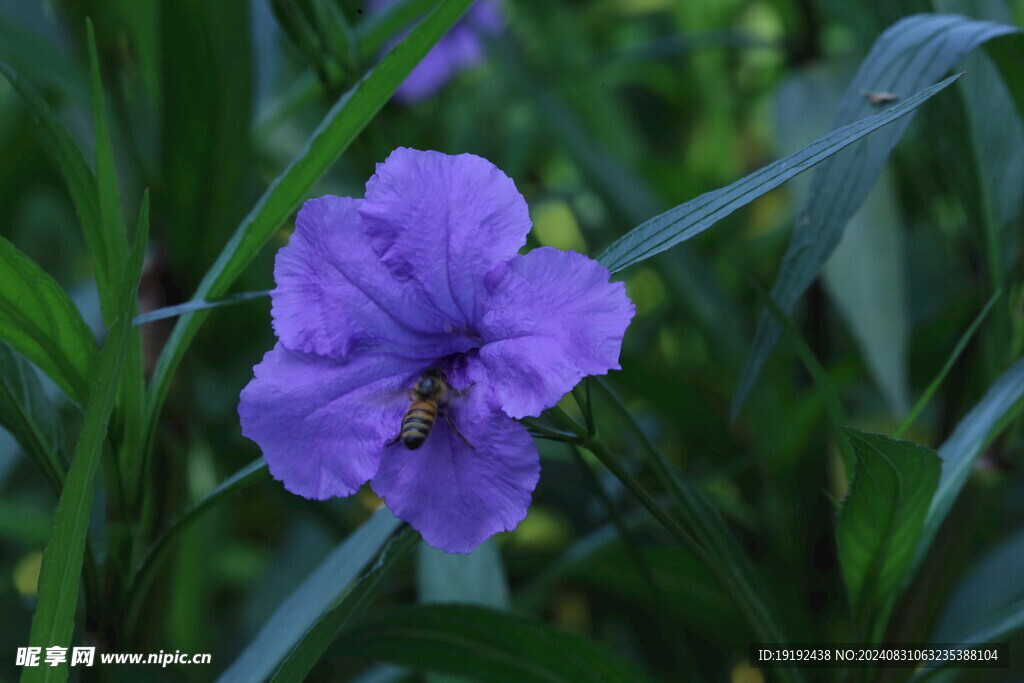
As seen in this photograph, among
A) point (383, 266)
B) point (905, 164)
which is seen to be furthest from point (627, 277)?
point (383, 266)

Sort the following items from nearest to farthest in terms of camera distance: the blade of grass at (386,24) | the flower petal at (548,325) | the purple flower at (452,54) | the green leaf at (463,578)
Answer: the flower petal at (548,325) → the green leaf at (463,578) → the blade of grass at (386,24) → the purple flower at (452,54)

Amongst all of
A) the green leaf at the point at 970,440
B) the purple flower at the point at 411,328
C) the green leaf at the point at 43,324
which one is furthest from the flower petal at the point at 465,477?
the green leaf at the point at 970,440

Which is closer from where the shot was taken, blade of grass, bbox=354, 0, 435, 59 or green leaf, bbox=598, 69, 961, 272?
green leaf, bbox=598, 69, 961, 272

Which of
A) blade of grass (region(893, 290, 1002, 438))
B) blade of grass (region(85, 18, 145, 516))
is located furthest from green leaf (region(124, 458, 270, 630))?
blade of grass (region(893, 290, 1002, 438))

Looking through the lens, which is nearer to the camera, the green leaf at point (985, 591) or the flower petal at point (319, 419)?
the flower petal at point (319, 419)

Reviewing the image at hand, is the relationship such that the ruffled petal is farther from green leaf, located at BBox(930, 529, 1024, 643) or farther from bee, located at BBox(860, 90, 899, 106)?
green leaf, located at BBox(930, 529, 1024, 643)

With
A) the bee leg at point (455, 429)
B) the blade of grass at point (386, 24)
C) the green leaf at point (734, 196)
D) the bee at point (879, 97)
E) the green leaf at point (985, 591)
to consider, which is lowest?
the green leaf at point (985, 591)

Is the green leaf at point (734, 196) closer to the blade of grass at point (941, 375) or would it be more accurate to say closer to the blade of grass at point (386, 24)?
the blade of grass at point (941, 375)
